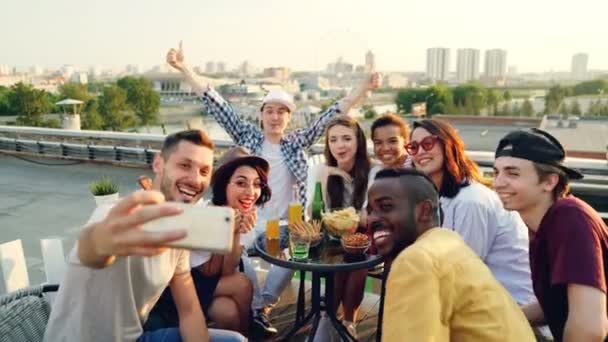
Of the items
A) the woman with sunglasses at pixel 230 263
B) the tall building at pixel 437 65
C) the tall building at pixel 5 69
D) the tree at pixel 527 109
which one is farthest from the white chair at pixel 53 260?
the tall building at pixel 5 69

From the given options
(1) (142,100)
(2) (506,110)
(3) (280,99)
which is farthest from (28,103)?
(2) (506,110)

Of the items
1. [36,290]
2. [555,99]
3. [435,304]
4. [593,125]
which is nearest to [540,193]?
[435,304]

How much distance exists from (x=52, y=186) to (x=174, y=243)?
610 centimetres

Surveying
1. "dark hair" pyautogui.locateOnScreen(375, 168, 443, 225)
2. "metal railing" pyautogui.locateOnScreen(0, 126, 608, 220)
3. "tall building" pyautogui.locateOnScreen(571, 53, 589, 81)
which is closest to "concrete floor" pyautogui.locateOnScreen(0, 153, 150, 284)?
"metal railing" pyautogui.locateOnScreen(0, 126, 608, 220)

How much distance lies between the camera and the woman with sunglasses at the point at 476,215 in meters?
2.22

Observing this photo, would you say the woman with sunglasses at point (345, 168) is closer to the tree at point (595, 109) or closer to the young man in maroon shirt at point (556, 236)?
the young man in maroon shirt at point (556, 236)

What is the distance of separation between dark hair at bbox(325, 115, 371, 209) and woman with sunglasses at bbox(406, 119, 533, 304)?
68 centimetres

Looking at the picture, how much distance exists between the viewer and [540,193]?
1.69 m

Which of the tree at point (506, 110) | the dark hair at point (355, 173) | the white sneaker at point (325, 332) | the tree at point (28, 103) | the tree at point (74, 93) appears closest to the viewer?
the white sneaker at point (325, 332)

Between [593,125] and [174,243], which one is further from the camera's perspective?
[593,125]

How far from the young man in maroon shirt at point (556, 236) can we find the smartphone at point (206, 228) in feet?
3.46

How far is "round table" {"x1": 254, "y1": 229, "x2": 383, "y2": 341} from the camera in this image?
Result: 7.07 feet

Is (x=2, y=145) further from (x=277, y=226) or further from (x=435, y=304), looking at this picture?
(x=435, y=304)

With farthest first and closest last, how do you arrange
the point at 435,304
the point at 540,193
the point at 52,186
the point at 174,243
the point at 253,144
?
the point at 52,186
the point at 253,144
the point at 540,193
the point at 435,304
the point at 174,243
